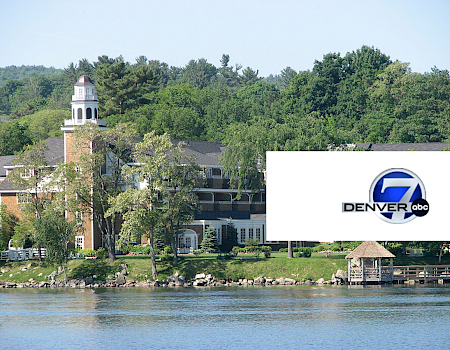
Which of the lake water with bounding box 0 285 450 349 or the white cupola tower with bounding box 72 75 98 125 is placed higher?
the white cupola tower with bounding box 72 75 98 125

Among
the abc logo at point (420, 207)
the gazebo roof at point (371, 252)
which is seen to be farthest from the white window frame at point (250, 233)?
the abc logo at point (420, 207)

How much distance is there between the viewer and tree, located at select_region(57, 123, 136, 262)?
70.5 meters

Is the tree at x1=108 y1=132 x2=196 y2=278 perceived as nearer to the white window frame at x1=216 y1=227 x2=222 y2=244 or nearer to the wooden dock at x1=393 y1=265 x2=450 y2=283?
the white window frame at x1=216 y1=227 x2=222 y2=244

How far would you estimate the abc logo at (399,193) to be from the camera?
50312 millimetres

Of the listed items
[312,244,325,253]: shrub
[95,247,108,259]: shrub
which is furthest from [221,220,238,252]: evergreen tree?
[95,247,108,259]: shrub

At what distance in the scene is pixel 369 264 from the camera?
64.7 metres

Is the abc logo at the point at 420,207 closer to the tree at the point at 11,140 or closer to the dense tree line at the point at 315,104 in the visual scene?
the dense tree line at the point at 315,104

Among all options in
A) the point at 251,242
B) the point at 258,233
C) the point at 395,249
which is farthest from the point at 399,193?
the point at 258,233

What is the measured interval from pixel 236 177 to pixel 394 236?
34.7 metres

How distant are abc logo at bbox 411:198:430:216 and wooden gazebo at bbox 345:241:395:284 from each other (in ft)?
39.8

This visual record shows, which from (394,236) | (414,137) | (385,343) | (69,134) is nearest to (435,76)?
(414,137)

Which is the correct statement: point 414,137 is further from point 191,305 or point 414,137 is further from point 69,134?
point 191,305

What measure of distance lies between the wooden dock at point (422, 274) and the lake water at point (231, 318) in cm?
289

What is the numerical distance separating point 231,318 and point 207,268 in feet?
63.8
